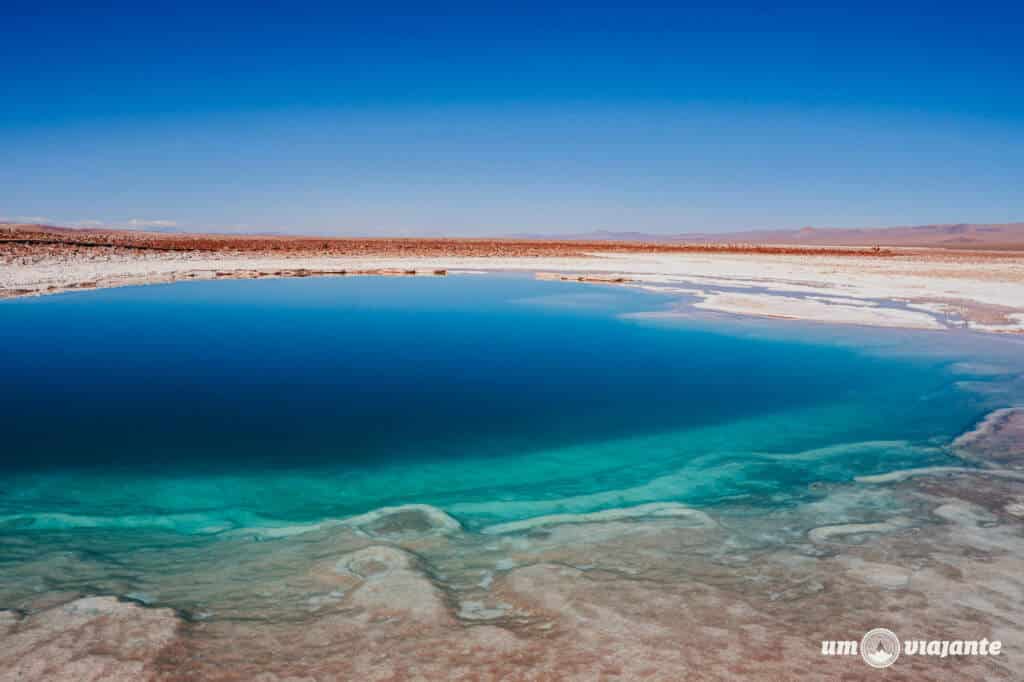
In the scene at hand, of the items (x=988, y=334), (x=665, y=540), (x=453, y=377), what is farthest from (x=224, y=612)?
(x=988, y=334)

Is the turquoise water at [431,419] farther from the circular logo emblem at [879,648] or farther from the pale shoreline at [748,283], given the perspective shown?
the pale shoreline at [748,283]

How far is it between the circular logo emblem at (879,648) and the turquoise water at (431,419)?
1.71m

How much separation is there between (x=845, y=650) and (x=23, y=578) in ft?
12.2

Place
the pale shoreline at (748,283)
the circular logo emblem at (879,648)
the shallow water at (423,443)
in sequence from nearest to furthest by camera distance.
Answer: the circular logo emblem at (879,648), the shallow water at (423,443), the pale shoreline at (748,283)

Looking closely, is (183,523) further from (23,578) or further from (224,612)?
(224,612)

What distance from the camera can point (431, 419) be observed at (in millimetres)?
6555

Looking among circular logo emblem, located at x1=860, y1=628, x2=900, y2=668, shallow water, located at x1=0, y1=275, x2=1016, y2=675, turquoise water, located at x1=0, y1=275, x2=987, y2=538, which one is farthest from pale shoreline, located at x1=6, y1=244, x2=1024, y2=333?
circular logo emblem, located at x1=860, y1=628, x2=900, y2=668

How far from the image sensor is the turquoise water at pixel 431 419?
189 inches

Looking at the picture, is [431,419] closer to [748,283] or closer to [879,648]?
[879,648]

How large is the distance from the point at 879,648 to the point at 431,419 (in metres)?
4.33

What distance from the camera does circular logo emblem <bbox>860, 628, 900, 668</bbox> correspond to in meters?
2.76

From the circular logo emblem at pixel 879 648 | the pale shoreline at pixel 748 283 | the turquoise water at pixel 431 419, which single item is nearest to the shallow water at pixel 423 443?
the turquoise water at pixel 431 419

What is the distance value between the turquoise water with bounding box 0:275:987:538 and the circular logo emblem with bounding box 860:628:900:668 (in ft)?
5.60

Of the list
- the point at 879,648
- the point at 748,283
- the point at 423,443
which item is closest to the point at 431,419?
the point at 423,443
